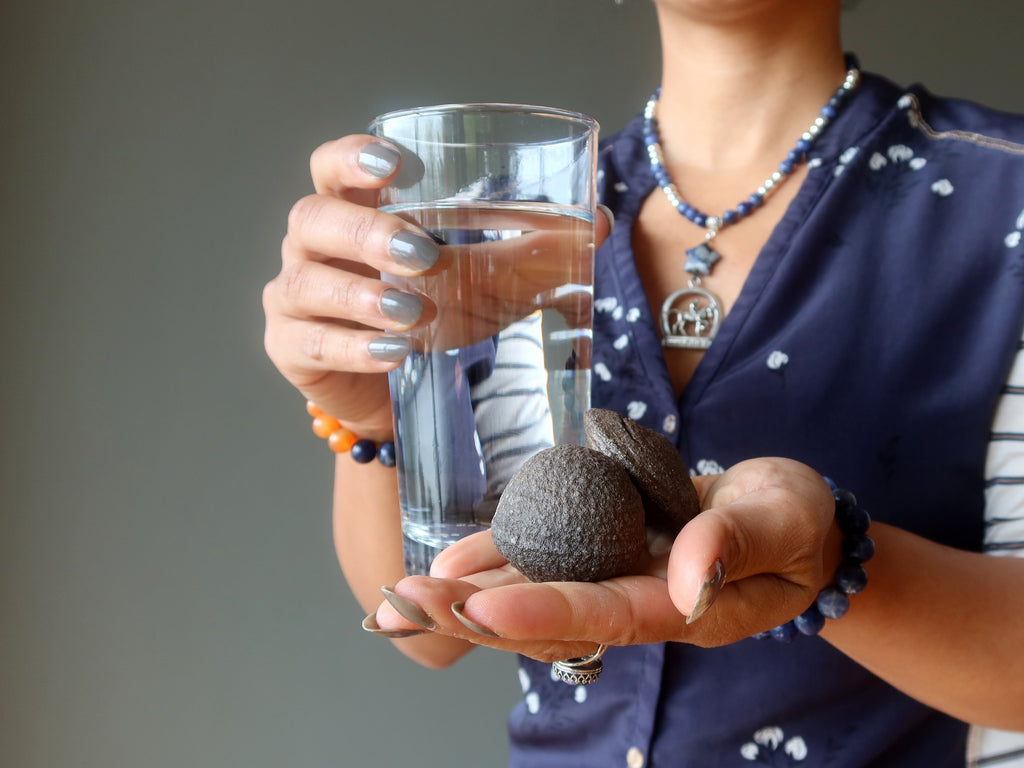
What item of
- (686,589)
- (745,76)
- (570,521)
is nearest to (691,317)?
(745,76)

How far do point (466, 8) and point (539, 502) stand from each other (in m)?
1.69

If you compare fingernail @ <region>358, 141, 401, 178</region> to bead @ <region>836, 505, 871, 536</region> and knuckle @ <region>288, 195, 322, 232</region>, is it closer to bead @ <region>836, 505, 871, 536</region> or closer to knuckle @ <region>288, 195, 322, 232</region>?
knuckle @ <region>288, 195, 322, 232</region>

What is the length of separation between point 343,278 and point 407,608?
38 cm

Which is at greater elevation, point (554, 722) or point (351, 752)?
point (554, 722)

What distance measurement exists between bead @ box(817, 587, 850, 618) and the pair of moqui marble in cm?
14

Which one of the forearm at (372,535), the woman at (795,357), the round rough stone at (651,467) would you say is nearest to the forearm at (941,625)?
the woman at (795,357)

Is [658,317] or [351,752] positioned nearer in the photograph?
[658,317]

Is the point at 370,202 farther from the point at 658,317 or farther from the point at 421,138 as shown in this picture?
the point at 658,317

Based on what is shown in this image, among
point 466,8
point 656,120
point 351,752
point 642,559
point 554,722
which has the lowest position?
point 351,752

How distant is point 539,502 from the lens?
2.43 feet

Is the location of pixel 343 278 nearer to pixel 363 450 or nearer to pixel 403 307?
pixel 403 307

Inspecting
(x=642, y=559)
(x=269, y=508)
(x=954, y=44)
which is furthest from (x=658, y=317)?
(x=954, y=44)

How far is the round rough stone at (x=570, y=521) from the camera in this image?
2.36ft

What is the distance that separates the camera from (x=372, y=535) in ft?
4.04
